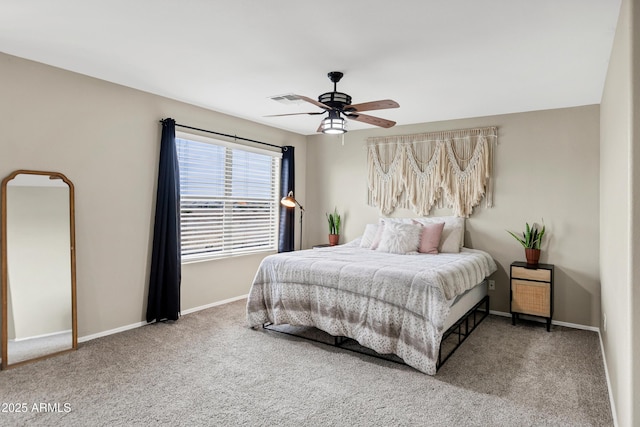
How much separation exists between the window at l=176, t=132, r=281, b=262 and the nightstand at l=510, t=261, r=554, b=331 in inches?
132

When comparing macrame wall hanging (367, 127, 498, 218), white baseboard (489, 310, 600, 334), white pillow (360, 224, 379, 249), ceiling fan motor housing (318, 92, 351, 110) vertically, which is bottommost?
white baseboard (489, 310, 600, 334)

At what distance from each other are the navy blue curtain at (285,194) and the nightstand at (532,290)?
122 inches

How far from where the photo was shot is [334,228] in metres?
6.00

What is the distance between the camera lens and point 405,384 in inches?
110

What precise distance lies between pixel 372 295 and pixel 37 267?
2865mm

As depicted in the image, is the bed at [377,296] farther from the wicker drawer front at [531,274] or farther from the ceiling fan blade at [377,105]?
the ceiling fan blade at [377,105]

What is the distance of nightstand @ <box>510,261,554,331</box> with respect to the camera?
410 centimetres

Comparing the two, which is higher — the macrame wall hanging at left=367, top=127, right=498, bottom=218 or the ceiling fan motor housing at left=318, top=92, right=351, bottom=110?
the ceiling fan motor housing at left=318, top=92, right=351, bottom=110

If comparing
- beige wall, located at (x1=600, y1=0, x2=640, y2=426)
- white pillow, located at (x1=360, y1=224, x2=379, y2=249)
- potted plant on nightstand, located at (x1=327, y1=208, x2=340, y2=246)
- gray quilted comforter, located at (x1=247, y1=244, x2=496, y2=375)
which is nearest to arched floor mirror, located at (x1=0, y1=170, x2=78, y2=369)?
gray quilted comforter, located at (x1=247, y1=244, x2=496, y2=375)

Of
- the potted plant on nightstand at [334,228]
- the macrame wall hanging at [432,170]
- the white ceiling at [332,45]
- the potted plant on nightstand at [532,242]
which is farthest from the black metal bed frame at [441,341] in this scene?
the white ceiling at [332,45]

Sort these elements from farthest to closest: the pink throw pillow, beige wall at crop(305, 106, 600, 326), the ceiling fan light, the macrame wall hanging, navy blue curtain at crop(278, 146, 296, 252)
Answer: navy blue curtain at crop(278, 146, 296, 252), the macrame wall hanging, the pink throw pillow, beige wall at crop(305, 106, 600, 326), the ceiling fan light

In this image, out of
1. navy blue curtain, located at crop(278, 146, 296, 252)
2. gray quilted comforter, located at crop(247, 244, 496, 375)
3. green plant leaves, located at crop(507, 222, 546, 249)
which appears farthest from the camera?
navy blue curtain, located at crop(278, 146, 296, 252)

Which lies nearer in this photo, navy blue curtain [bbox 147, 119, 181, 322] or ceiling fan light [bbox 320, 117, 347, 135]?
ceiling fan light [bbox 320, 117, 347, 135]

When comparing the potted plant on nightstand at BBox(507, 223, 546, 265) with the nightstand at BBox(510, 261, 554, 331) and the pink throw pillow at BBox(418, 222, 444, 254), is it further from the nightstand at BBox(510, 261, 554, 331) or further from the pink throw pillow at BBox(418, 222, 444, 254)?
the pink throw pillow at BBox(418, 222, 444, 254)
